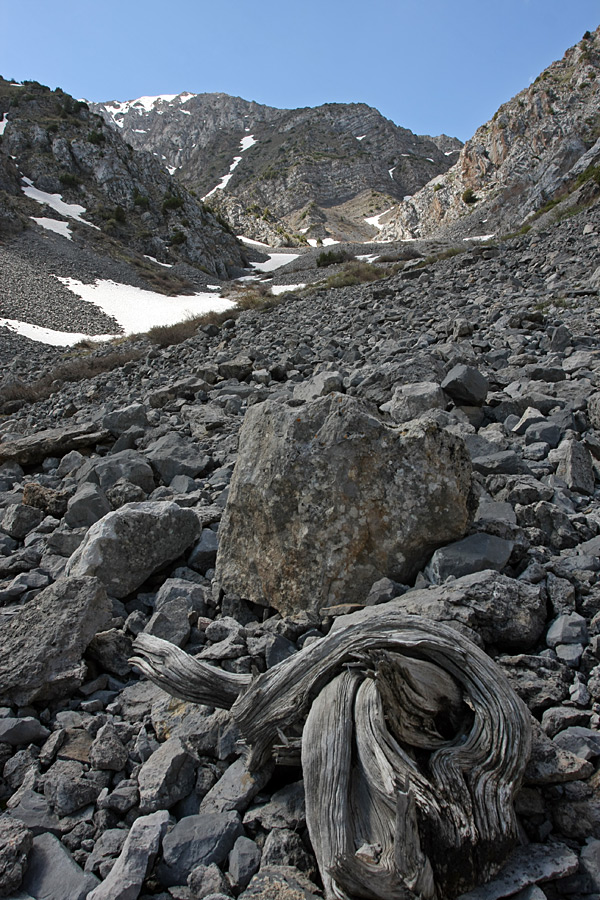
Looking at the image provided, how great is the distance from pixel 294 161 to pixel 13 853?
436ft

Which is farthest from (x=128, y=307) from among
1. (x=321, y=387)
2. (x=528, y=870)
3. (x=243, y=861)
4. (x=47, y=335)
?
(x=528, y=870)

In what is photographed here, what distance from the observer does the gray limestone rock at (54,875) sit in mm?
1771

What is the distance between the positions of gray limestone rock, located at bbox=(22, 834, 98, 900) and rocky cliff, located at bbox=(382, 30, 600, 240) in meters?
45.0

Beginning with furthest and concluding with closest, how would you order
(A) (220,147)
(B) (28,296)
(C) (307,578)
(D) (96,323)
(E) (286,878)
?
(A) (220,147) < (B) (28,296) < (D) (96,323) < (C) (307,578) < (E) (286,878)

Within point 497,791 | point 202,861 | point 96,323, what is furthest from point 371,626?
point 96,323

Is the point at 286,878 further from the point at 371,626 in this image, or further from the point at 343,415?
the point at 343,415

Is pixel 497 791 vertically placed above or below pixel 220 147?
below

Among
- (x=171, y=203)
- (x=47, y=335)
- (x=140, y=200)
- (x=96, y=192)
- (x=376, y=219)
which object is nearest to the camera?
(x=47, y=335)

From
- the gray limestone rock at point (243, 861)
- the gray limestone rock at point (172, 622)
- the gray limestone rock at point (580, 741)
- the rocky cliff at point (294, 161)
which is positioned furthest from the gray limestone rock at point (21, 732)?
the rocky cliff at point (294, 161)

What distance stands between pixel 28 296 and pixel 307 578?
31408mm

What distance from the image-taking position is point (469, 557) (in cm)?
295

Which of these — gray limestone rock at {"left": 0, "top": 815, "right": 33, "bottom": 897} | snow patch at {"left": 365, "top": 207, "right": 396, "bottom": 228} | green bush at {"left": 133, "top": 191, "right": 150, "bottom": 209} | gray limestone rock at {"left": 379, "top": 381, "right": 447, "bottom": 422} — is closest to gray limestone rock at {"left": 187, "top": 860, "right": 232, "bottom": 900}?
gray limestone rock at {"left": 0, "top": 815, "right": 33, "bottom": 897}

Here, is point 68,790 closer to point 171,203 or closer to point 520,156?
point 171,203

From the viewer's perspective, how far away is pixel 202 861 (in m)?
1.80
